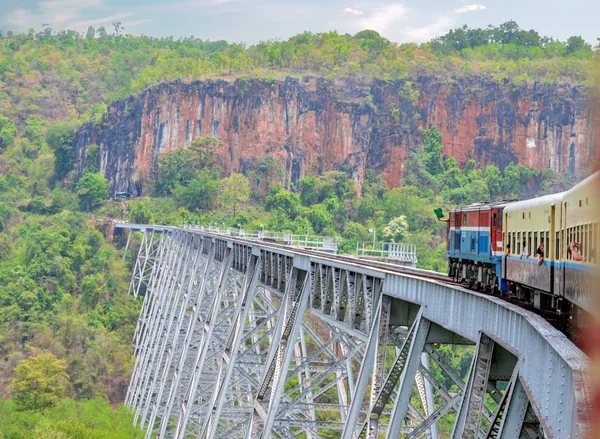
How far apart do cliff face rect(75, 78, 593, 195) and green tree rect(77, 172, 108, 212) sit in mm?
3813

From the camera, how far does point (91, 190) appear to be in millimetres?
126250

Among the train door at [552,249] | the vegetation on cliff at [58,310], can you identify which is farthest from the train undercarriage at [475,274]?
the vegetation on cliff at [58,310]

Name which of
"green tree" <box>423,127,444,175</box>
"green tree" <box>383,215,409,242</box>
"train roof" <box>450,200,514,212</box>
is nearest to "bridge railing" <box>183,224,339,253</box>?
"train roof" <box>450,200,514,212</box>

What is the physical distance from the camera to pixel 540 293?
1506 centimetres

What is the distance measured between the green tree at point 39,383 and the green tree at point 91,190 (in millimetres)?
61846

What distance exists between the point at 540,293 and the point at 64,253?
9034 centimetres

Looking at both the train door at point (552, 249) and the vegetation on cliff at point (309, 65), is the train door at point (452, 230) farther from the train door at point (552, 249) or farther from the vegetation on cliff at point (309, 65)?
the vegetation on cliff at point (309, 65)

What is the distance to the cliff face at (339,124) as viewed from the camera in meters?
128

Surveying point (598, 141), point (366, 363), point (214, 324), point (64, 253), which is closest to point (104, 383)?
point (64, 253)

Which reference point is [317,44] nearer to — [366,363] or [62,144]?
[62,144]

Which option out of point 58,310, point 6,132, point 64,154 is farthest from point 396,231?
point 6,132

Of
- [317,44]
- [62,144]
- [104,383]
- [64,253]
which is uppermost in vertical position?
[317,44]

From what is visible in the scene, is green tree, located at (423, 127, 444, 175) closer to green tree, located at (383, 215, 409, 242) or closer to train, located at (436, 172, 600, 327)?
green tree, located at (383, 215, 409, 242)

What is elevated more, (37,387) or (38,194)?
(38,194)
